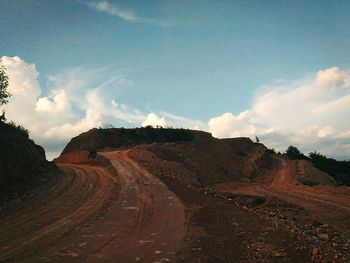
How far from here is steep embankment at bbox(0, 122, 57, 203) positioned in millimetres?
22109

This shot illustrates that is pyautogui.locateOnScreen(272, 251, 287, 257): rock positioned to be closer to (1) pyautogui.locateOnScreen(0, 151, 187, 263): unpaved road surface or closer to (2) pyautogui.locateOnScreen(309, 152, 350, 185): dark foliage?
(1) pyautogui.locateOnScreen(0, 151, 187, 263): unpaved road surface

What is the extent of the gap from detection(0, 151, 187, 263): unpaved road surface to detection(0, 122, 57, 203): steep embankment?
1414 millimetres

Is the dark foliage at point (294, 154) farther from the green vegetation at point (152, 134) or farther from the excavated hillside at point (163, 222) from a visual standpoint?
the excavated hillside at point (163, 222)

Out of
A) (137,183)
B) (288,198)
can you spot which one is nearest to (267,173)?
(288,198)

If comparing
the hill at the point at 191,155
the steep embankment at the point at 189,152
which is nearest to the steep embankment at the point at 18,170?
the hill at the point at 191,155

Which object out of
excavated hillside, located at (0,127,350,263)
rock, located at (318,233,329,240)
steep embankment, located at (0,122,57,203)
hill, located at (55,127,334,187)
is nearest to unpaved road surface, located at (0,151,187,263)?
excavated hillside, located at (0,127,350,263)

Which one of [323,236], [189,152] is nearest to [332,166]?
[189,152]

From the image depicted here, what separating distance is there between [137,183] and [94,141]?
35.2 meters

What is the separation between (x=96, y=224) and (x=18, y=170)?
1166 centimetres

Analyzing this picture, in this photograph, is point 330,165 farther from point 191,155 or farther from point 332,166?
point 191,155

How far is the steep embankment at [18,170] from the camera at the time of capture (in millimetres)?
22109

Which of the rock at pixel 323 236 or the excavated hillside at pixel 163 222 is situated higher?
the excavated hillside at pixel 163 222

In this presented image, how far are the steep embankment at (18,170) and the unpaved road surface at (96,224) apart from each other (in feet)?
4.64

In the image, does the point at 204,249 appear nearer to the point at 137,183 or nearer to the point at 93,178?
the point at 137,183
